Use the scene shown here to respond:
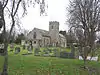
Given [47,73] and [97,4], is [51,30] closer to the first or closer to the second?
[97,4]

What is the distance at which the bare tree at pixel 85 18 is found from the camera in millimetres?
23998

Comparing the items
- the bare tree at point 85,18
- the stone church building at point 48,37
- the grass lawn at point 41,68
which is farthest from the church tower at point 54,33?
the grass lawn at point 41,68

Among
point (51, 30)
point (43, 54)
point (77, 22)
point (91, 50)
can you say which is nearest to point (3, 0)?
point (91, 50)

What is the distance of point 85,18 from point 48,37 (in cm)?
6426

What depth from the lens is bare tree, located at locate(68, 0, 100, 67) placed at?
78.7 feet

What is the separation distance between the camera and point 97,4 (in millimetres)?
27422

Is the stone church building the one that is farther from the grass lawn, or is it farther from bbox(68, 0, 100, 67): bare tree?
the grass lawn

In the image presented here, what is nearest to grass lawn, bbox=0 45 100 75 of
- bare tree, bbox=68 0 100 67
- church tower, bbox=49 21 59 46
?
bare tree, bbox=68 0 100 67

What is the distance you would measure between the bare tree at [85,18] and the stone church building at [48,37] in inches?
2223

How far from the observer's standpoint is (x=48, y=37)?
299 ft

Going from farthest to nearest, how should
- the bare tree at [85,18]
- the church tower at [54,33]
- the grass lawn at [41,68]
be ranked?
the church tower at [54,33] → the bare tree at [85,18] → the grass lawn at [41,68]

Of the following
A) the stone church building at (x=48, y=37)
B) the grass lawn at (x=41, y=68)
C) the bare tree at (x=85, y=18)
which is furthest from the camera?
the stone church building at (x=48, y=37)

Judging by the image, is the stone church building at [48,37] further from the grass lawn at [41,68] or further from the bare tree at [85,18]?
the grass lawn at [41,68]

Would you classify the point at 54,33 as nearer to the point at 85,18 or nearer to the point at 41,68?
the point at 85,18
